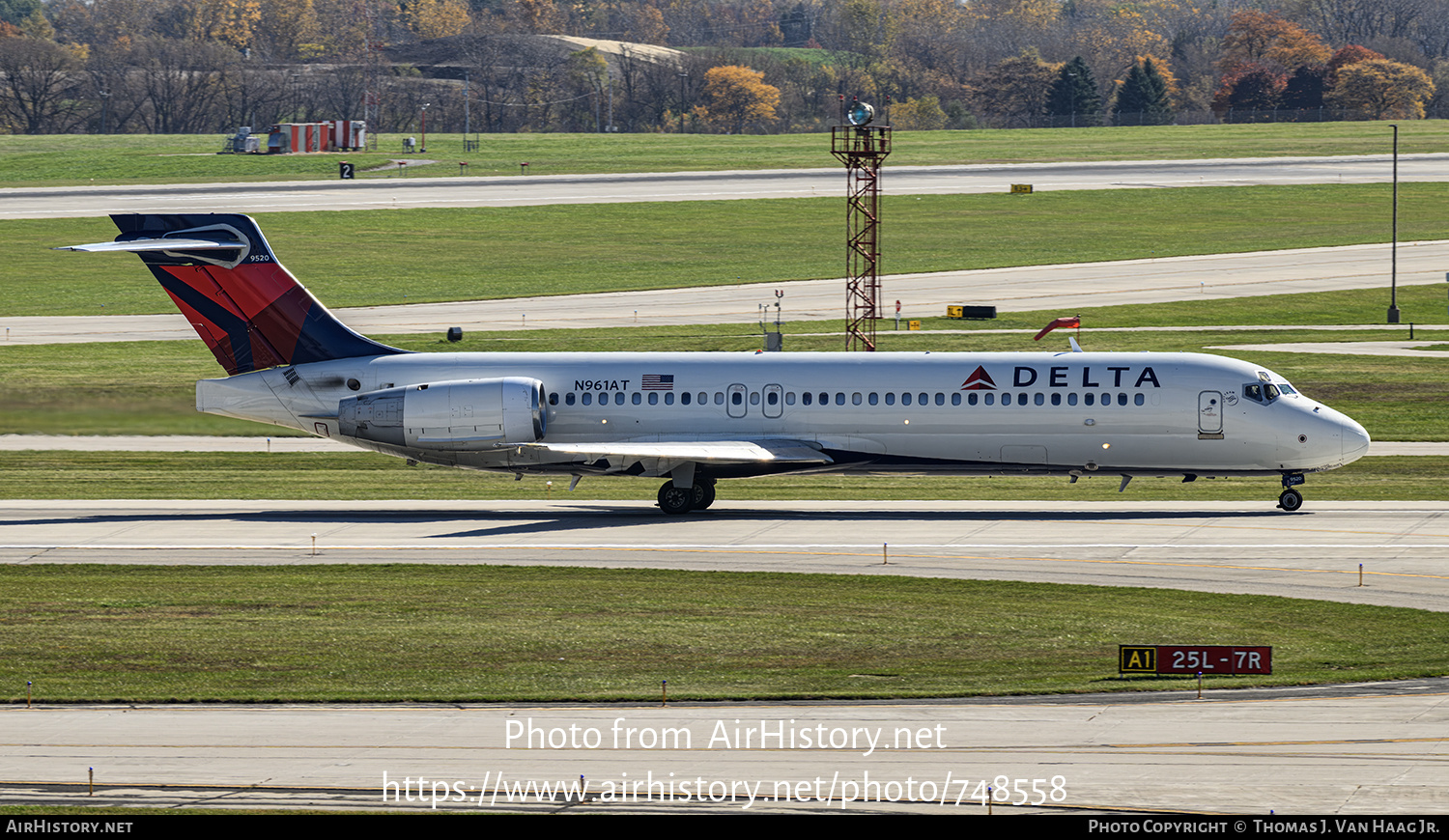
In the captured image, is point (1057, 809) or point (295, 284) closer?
point (1057, 809)

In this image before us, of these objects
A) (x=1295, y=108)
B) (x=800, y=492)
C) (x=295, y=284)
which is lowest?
(x=800, y=492)

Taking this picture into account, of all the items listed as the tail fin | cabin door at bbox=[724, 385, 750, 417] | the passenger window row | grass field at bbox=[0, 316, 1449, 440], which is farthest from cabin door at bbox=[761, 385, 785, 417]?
grass field at bbox=[0, 316, 1449, 440]

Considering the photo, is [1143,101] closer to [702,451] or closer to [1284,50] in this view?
[1284,50]

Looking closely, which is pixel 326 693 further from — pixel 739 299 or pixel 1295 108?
pixel 1295 108

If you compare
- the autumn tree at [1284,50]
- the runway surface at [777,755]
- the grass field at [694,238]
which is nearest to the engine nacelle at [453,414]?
the runway surface at [777,755]

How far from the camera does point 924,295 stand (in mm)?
83688

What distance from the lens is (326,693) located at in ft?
74.3

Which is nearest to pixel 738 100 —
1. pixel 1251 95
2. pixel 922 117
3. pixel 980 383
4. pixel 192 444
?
pixel 922 117

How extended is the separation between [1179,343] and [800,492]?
28.2 meters

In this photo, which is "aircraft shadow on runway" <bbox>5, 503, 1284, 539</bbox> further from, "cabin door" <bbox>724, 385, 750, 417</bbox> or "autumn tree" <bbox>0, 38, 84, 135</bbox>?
"autumn tree" <bbox>0, 38, 84, 135</bbox>

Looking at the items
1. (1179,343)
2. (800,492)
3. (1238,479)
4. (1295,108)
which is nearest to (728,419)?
(800,492)

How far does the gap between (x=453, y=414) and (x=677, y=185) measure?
271 ft

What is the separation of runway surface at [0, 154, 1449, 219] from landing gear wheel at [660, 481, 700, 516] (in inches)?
2800

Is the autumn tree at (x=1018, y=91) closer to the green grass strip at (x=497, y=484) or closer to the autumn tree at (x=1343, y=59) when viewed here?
the autumn tree at (x=1343, y=59)
